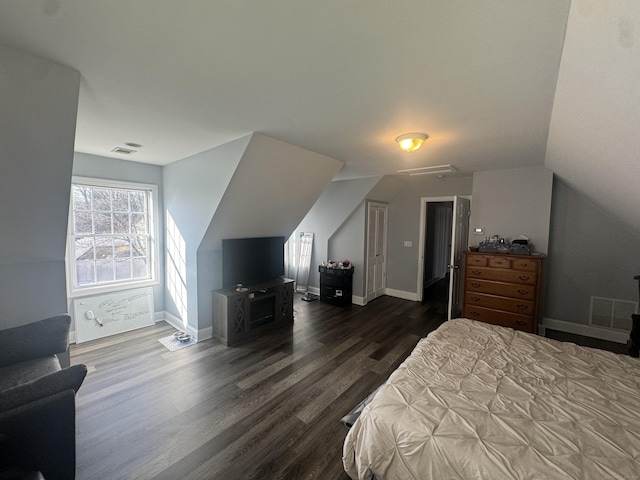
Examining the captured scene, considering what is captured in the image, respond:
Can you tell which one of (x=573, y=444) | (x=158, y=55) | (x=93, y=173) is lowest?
(x=573, y=444)

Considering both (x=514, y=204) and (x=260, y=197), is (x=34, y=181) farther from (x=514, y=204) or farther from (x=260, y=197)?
(x=514, y=204)

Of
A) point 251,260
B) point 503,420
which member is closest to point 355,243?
point 251,260

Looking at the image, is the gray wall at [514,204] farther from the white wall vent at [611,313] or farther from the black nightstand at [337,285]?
the black nightstand at [337,285]

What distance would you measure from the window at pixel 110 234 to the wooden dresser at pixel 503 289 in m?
4.88

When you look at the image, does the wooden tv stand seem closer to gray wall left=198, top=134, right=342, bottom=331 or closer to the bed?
gray wall left=198, top=134, right=342, bottom=331

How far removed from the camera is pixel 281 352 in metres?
3.30

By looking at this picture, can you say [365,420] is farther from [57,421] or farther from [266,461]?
[57,421]

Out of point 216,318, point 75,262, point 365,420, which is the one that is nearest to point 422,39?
point 365,420

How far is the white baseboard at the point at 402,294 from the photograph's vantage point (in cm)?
547

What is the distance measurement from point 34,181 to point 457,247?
4.76 meters

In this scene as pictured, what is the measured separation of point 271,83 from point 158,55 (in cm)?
62

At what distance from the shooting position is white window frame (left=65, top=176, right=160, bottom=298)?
11.3 ft

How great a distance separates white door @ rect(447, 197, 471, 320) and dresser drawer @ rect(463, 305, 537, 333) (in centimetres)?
32

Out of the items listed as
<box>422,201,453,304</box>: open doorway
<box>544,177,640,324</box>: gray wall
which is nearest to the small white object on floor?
<box>422,201,453,304</box>: open doorway
